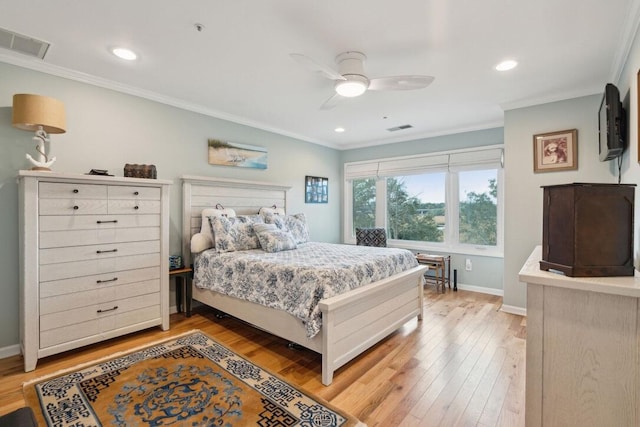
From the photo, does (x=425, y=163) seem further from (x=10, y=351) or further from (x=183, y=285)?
(x=10, y=351)

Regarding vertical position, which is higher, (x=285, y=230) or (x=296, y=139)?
(x=296, y=139)

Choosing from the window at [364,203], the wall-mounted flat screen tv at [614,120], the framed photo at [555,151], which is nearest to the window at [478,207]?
the framed photo at [555,151]

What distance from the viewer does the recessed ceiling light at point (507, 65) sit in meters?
2.51

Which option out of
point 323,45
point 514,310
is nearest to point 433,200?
point 514,310

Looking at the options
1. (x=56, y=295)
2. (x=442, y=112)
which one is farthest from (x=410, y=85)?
(x=56, y=295)

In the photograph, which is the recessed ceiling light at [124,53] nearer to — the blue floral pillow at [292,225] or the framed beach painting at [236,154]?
the framed beach painting at [236,154]

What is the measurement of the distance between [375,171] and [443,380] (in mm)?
3911

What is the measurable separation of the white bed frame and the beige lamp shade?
1.29 meters

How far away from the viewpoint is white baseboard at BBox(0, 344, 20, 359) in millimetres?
2439

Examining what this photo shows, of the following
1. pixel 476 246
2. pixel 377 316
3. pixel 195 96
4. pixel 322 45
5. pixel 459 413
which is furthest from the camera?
pixel 476 246

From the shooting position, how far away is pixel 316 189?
5.41m

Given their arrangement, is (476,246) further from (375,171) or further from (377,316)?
(377,316)

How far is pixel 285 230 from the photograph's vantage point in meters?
3.71

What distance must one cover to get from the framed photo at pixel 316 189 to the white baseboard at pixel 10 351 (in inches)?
151
